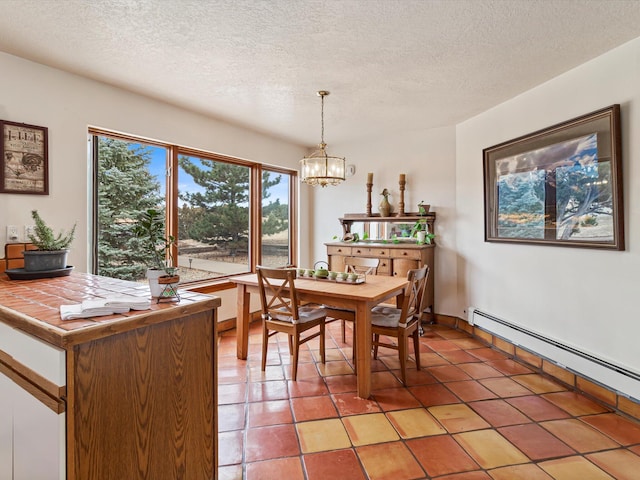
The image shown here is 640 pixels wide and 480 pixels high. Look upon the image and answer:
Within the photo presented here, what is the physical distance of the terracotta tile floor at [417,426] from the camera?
1.70m

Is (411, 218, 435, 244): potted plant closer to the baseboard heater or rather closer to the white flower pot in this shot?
the baseboard heater

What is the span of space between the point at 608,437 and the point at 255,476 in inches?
80.0

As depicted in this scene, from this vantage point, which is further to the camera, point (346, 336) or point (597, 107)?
point (346, 336)

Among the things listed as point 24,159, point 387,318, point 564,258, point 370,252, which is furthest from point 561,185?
point 24,159

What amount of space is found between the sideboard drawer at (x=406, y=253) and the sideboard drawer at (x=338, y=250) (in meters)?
0.61

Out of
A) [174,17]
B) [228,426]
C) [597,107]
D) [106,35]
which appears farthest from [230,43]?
[597,107]

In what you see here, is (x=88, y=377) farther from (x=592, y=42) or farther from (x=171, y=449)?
(x=592, y=42)

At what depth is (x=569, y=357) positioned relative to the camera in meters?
2.55

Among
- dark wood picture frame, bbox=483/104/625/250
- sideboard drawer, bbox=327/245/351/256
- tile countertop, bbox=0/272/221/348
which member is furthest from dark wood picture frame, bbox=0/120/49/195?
dark wood picture frame, bbox=483/104/625/250

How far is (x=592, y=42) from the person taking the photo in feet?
7.09

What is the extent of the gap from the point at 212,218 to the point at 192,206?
30 centimetres

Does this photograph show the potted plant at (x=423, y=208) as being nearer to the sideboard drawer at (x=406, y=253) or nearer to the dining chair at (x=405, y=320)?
the sideboard drawer at (x=406, y=253)

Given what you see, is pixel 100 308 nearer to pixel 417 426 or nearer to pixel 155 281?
pixel 155 281

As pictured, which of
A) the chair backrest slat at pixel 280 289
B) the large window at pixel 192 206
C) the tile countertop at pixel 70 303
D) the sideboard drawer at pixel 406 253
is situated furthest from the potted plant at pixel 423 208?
the tile countertop at pixel 70 303
